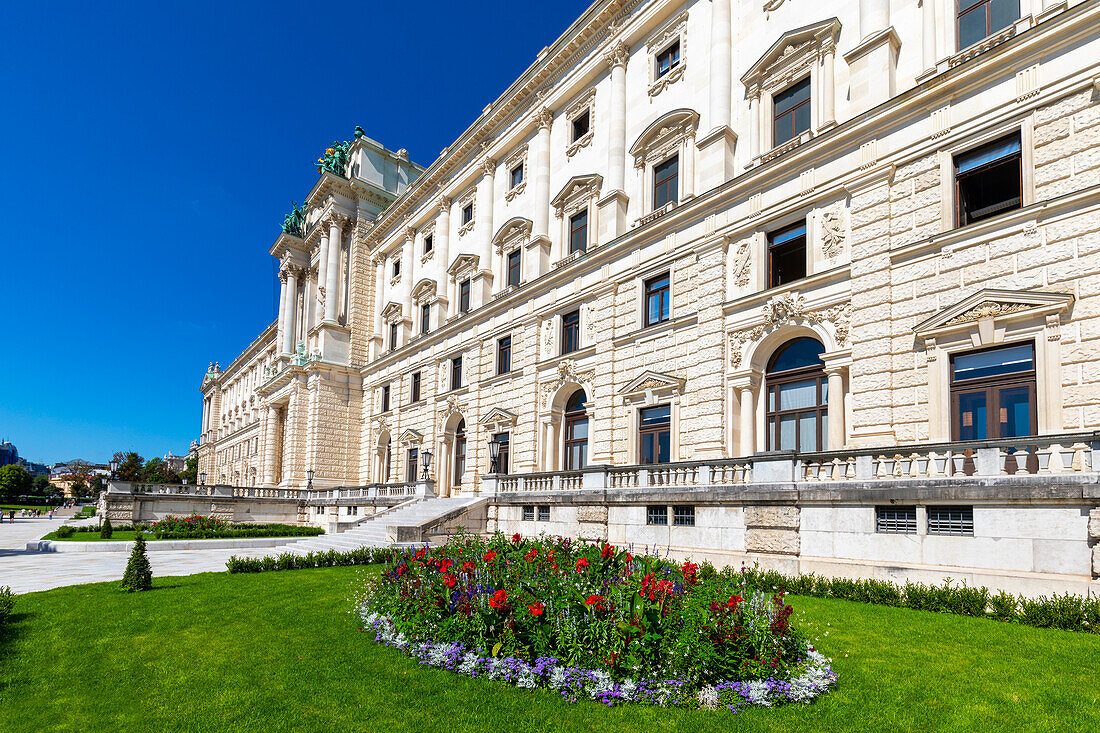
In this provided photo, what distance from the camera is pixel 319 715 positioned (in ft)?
22.0

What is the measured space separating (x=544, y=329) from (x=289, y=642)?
22.9 meters

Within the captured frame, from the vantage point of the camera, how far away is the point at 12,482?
119m

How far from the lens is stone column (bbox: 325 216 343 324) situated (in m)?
51.5

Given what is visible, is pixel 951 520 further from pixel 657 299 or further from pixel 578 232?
pixel 578 232

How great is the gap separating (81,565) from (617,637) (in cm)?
2105

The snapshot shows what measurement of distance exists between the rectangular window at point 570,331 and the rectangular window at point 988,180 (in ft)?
51.0

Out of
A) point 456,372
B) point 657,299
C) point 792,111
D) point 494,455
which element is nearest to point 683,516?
point 657,299

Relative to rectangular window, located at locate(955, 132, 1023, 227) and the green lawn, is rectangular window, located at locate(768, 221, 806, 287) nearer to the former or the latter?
rectangular window, located at locate(955, 132, 1023, 227)

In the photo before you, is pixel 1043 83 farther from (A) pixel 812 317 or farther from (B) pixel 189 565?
(B) pixel 189 565

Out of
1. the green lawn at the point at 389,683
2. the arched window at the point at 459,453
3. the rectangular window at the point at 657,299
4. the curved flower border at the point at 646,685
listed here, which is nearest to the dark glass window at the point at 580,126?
the rectangular window at the point at 657,299

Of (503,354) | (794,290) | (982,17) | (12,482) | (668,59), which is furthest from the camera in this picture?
(12,482)

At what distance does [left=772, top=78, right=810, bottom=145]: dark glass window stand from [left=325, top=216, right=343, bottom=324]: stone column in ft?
126

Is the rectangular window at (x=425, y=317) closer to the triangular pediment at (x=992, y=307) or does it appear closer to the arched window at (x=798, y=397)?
the arched window at (x=798, y=397)

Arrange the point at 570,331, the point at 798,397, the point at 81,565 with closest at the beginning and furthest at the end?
the point at 798,397 < the point at 81,565 < the point at 570,331
